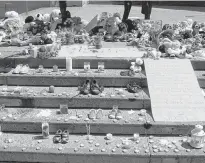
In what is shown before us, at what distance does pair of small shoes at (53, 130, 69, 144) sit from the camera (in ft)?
18.5

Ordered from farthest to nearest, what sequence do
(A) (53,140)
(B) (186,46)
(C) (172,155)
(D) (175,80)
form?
(B) (186,46) → (D) (175,80) → (A) (53,140) → (C) (172,155)

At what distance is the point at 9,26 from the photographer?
9.44 meters

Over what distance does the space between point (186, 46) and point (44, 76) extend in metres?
3.56

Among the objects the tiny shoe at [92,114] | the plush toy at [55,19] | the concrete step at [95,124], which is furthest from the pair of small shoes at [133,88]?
the plush toy at [55,19]

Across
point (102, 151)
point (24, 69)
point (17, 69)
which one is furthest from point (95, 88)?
point (17, 69)

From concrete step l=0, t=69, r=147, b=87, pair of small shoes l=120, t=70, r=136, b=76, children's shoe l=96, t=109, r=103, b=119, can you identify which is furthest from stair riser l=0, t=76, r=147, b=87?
children's shoe l=96, t=109, r=103, b=119

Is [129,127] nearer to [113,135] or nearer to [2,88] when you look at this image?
[113,135]

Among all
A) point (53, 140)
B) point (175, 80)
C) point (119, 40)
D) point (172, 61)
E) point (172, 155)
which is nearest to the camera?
point (172, 155)

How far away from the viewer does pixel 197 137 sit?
5.40m

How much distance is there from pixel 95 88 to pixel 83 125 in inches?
37.7

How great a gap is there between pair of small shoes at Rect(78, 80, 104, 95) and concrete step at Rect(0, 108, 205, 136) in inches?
21.6

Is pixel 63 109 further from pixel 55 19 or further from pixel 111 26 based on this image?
pixel 55 19

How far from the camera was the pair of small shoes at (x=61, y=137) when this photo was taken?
18.5 ft

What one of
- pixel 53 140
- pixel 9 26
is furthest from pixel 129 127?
pixel 9 26
